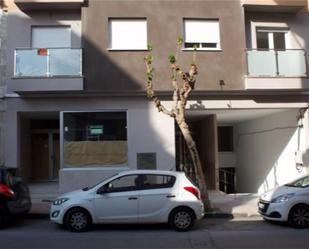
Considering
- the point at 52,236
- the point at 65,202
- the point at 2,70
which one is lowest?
the point at 52,236

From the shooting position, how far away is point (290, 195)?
11969 mm

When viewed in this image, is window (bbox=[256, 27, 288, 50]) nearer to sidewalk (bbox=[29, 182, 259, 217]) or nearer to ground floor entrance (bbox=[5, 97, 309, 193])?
ground floor entrance (bbox=[5, 97, 309, 193])

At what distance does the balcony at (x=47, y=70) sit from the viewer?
16609 millimetres

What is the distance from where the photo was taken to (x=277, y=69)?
17.4 meters

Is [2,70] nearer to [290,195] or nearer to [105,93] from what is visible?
[105,93]

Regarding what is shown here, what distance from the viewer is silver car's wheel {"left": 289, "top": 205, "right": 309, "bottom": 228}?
1183 centimetres

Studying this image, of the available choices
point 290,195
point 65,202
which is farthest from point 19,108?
point 290,195

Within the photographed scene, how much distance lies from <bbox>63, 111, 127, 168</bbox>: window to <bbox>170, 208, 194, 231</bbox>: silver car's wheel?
19.8ft

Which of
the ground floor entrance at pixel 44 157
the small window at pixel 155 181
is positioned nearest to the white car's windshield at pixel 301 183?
the small window at pixel 155 181

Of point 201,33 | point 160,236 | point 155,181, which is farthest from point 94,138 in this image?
point 160,236

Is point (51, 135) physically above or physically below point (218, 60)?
below

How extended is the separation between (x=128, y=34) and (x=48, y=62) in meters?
3.06

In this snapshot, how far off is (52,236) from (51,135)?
10.5 metres

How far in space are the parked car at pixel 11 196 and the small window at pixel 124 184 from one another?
2519 millimetres
